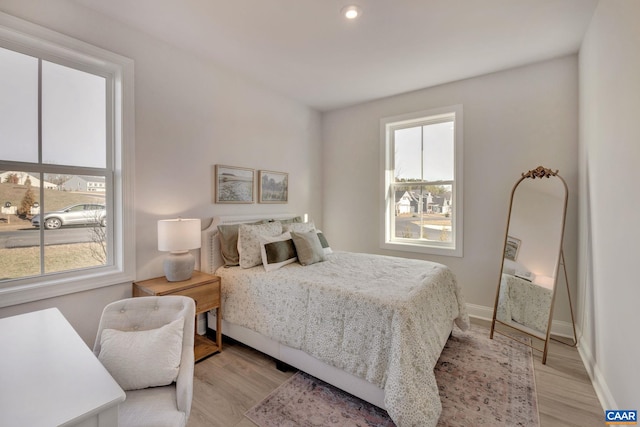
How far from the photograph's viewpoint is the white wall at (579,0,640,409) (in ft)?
4.86

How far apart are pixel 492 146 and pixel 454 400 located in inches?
101

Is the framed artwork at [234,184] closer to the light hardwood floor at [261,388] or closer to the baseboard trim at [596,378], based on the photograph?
the light hardwood floor at [261,388]

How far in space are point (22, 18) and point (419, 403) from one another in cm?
340

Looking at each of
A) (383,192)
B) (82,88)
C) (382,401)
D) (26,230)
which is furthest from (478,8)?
(26,230)

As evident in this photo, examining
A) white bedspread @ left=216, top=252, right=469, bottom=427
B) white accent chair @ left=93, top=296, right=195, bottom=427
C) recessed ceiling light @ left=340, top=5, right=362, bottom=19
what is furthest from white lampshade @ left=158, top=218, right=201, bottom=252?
recessed ceiling light @ left=340, top=5, right=362, bottom=19

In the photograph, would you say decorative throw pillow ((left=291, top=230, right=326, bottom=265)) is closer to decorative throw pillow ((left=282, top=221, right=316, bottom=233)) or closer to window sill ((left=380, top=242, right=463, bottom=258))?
decorative throw pillow ((left=282, top=221, right=316, bottom=233))

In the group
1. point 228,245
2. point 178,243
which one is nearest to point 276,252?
point 228,245

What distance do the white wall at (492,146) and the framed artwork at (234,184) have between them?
1627 mm

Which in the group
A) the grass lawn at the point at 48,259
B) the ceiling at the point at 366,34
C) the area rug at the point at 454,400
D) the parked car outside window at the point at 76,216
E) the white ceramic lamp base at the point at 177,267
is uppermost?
the ceiling at the point at 366,34

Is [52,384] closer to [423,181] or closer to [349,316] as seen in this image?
[349,316]

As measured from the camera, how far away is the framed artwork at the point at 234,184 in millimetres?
3008

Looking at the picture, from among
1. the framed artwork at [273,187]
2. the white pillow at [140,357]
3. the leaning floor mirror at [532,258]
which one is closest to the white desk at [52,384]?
the white pillow at [140,357]

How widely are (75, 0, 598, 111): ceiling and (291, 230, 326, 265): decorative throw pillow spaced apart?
5.85ft

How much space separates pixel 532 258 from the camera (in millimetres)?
2666
